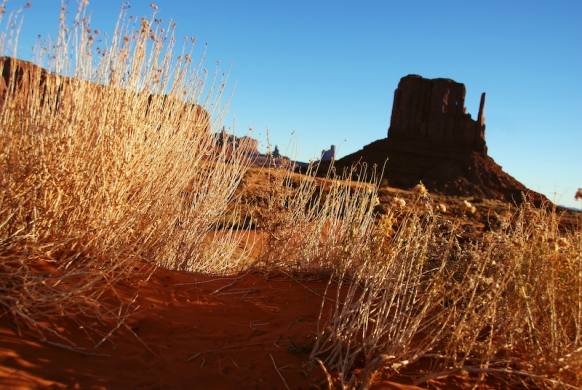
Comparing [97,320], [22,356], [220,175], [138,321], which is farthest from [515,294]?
[220,175]

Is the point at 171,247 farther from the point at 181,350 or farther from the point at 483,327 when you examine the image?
the point at 483,327

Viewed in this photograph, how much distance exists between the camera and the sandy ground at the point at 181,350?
244 centimetres

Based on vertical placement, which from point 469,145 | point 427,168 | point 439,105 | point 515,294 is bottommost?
point 515,294

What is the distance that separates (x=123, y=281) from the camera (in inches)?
142

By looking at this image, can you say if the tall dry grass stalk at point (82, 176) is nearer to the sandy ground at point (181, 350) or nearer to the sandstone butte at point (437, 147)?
the sandy ground at point (181, 350)

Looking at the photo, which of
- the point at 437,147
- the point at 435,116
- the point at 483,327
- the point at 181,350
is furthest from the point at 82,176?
the point at 435,116

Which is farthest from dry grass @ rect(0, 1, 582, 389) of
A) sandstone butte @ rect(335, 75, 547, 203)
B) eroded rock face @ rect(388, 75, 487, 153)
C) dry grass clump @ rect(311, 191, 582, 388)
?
eroded rock face @ rect(388, 75, 487, 153)

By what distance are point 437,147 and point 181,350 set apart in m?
50.2

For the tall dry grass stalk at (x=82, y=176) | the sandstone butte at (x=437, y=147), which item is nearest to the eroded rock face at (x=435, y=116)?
the sandstone butte at (x=437, y=147)

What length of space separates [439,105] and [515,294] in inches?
2174

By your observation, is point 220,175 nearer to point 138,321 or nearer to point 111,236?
point 111,236

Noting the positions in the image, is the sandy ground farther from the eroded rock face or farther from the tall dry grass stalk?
the eroded rock face

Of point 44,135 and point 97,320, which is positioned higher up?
point 44,135

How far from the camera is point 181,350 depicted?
9.40 ft
